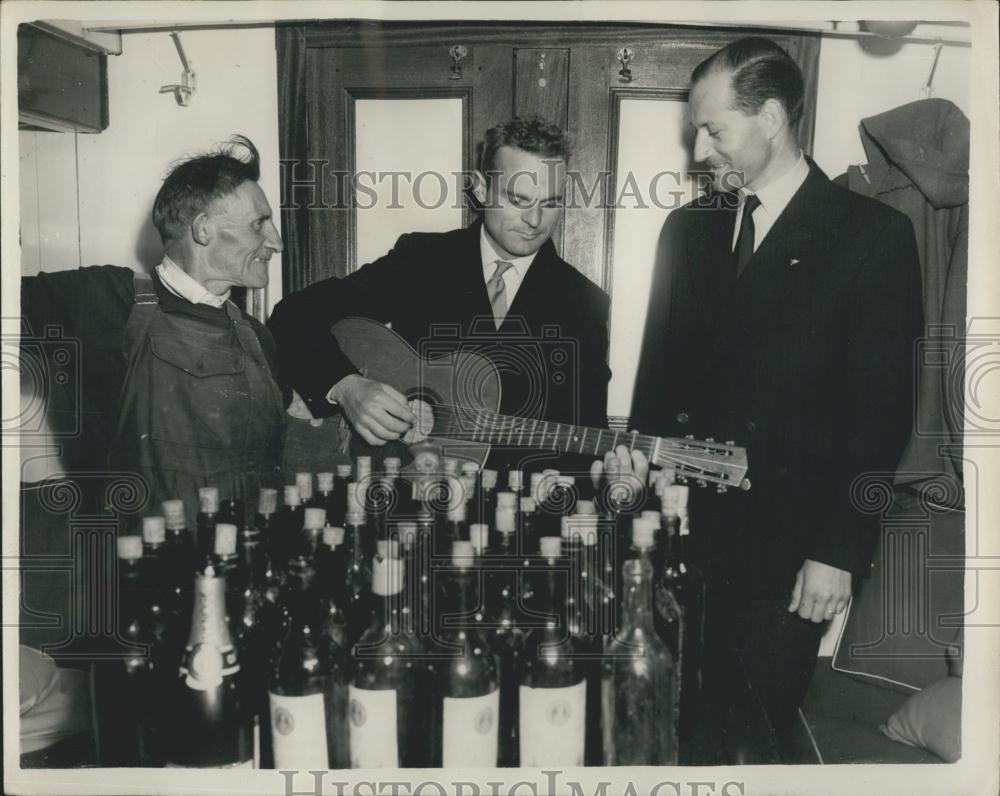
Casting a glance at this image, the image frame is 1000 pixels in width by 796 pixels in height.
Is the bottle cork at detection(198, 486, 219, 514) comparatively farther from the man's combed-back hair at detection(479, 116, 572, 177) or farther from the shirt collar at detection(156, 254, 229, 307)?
→ the man's combed-back hair at detection(479, 116, 572, 177)

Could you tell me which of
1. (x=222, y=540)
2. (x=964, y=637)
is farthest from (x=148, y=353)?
(x=964, y=637)

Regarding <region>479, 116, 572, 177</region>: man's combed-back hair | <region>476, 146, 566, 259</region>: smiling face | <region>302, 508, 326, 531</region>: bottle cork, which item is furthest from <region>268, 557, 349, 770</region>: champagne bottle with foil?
<region>479, 116, 572, 177</region>: man's combed-back hair

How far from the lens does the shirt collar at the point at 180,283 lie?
1.49 m

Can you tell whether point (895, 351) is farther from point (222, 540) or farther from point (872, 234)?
point (222, 540)

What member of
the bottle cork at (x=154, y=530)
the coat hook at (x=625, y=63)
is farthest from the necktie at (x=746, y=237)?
the bottle cork at (x=154, y=530)

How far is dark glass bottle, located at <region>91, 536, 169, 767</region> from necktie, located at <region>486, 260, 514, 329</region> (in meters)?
0.73

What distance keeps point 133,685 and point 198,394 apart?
0.55 meters

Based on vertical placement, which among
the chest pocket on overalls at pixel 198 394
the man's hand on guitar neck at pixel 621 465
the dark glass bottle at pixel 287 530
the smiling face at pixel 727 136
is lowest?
the dark glass bottle at pixel 287 530

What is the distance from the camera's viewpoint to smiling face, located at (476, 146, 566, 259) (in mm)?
1472

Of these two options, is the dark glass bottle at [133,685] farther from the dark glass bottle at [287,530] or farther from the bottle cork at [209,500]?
the dark glass bottle at [287,530]

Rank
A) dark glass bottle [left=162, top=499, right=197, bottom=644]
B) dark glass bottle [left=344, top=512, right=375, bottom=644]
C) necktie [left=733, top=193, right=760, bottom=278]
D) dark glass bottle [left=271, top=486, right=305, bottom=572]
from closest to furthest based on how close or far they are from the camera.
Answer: dark glass bottle [left=162, top=499, right=197, bottom=644]
dark glass bottle [left=344, top=512, right=375, bottom=644]
dark glass bottle [left=271, top=486, right=305, bottom=572]
necktie [left=733, top=193, right=760, bottom=278]

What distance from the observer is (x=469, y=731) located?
1040 millimetres

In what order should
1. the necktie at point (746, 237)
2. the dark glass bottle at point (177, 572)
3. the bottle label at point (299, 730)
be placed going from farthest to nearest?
the necktie at point (746, 237) < the dark glass bottle at point (177, 572) < the bottle label at point (299, 730)

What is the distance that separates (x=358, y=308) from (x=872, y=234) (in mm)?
948
